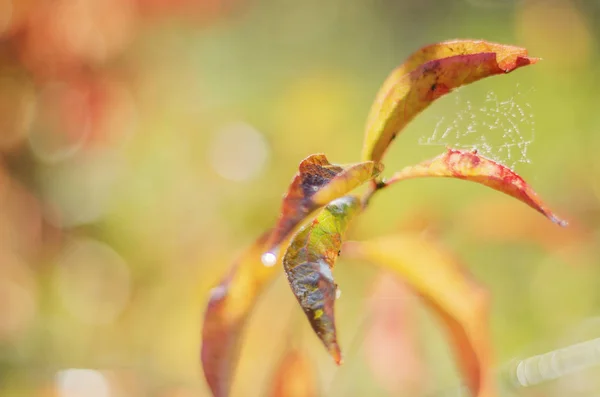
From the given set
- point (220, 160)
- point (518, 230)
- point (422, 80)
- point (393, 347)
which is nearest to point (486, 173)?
point (422, 80)

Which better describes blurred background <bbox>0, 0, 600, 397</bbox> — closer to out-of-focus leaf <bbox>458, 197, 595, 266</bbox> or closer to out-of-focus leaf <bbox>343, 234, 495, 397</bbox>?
out-of-focus leaf <bbox>458, 197, 595, 266</bbox>

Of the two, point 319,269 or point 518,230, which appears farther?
point 518,230

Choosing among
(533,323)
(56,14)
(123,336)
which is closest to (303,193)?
(533,323)

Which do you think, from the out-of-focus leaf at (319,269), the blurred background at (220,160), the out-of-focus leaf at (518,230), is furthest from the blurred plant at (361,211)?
the out-of-focus leaf at (518,230)

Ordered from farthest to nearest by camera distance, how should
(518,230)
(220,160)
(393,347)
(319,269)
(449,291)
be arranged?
(220,160) < (518,230) < (393,347) < (449,291) < (319,269)

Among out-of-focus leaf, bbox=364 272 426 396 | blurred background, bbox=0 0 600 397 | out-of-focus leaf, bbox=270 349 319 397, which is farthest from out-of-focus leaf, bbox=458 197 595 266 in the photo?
out-of-focus leaf, bbox=270 349 319 397

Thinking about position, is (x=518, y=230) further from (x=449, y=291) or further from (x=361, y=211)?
(x=361, y=211)

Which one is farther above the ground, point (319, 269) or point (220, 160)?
point (220, 160)
